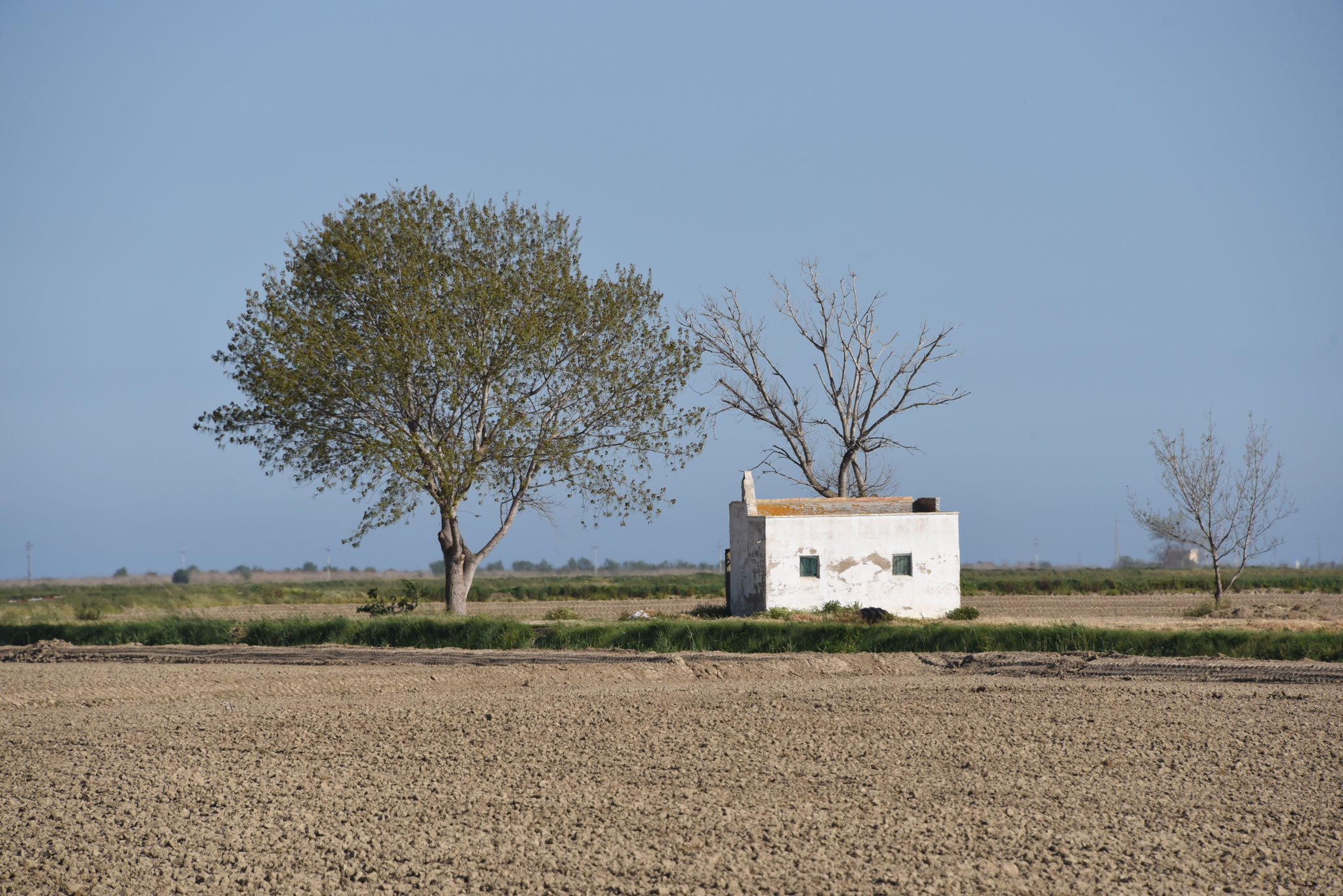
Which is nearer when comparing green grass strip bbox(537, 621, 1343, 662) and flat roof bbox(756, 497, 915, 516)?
green grass strip bbox(537, 621, 1343, 662)

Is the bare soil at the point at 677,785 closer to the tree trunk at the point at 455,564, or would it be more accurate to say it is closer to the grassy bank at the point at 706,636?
the grassy bank at the point at 706,636

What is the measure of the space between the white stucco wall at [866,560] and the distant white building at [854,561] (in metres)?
0.02

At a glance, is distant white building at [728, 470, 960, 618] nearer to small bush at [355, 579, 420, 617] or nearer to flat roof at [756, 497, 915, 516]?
flat roof at [756, 497, 915, 516]

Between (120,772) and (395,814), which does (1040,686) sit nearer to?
(395,814)

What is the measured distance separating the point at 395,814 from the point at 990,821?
4.91 meters

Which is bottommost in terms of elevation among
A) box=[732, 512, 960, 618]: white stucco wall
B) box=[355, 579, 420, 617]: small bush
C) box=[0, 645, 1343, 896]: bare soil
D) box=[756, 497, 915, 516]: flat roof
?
box=[0, 645, 1343, 896]: bare soil

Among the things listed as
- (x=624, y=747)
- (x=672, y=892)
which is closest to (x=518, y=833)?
(x=672, y=892)

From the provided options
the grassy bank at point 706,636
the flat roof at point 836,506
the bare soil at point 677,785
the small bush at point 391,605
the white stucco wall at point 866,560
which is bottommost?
the bare soil at point 677,785

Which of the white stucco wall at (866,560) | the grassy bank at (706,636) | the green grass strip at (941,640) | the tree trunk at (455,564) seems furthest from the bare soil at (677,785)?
the white stucco wall at (866,560)

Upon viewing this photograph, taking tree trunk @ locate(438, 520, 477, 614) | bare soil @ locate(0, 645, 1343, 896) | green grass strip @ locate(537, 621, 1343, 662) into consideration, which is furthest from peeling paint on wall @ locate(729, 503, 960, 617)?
bare soil @ locate(0, 645, 1343, 896)

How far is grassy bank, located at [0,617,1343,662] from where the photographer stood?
69.4 feet

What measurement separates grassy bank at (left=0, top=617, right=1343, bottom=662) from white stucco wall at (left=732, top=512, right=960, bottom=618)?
5.01m

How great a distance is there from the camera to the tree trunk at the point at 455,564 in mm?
28469

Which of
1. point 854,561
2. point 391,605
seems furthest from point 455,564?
point 854,561
